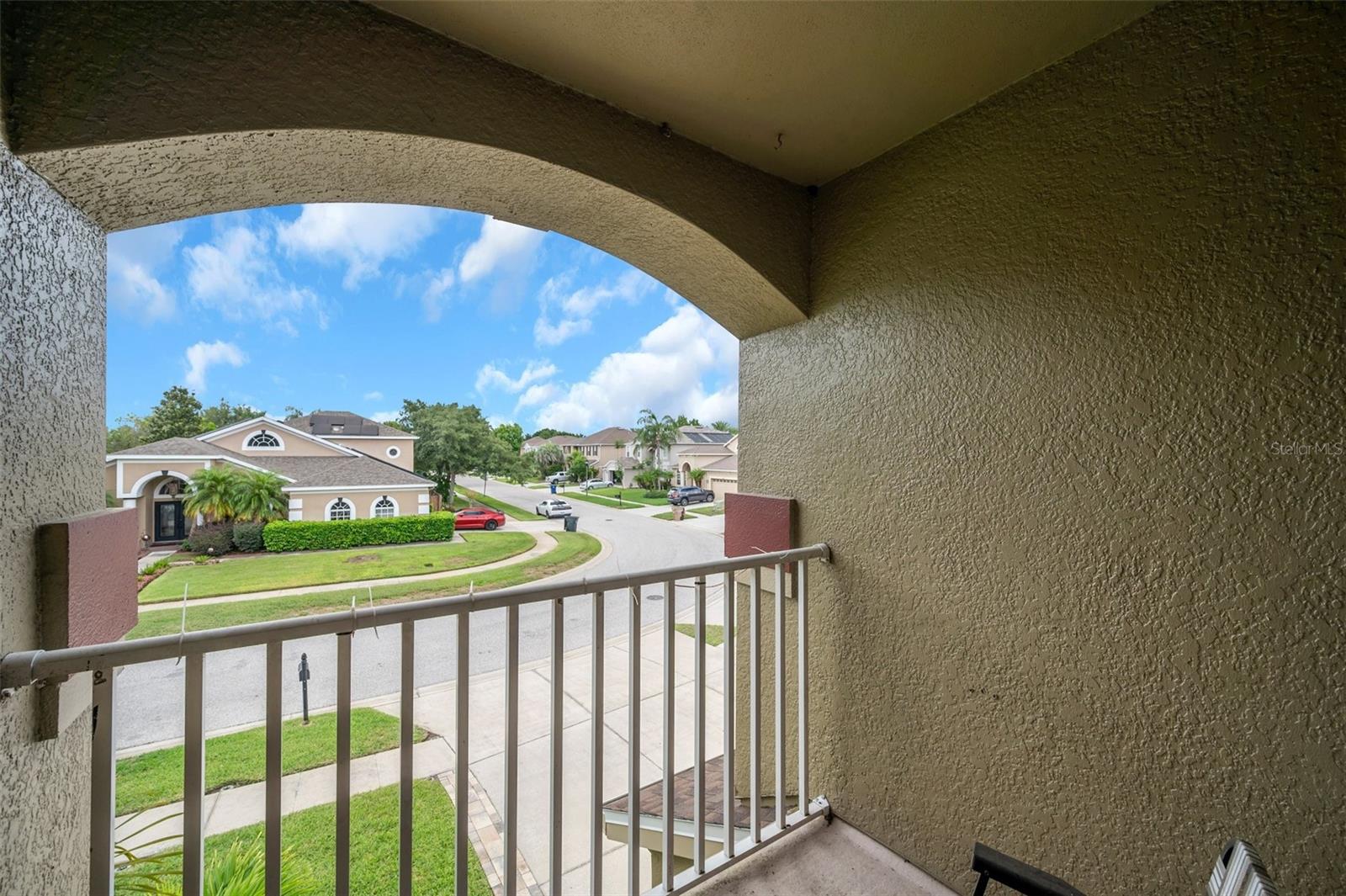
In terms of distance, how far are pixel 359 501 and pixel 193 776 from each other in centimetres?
268

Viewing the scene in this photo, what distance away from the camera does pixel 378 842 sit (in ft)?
9.93

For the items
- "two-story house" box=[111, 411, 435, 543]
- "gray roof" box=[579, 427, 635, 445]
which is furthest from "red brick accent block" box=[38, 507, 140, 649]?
"gray roof" box=[579, 427, 635, 445]

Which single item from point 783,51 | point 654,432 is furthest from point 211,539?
point 654,432

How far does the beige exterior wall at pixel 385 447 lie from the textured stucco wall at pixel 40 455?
5.77ft

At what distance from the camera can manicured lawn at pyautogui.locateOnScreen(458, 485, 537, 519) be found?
421 centimetres

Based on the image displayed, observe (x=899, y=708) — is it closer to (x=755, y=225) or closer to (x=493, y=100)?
(x=755, y=225)

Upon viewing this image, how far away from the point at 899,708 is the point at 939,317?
1.26 meters

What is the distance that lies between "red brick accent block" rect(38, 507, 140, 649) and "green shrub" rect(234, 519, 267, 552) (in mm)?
1789

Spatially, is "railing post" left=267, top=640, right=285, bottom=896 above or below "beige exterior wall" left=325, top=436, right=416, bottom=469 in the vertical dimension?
below

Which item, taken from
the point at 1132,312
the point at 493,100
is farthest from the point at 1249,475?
the point at 493,100

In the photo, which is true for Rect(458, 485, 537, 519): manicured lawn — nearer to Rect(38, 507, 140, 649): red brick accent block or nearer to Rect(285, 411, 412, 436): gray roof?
Rect(285, 411, 412, 436): gray roof

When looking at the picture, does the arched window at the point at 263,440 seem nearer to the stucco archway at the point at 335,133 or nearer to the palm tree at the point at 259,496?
the palm tree at the point at 259,496

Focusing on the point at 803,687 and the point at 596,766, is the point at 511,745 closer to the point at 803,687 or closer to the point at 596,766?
the point at 596,766

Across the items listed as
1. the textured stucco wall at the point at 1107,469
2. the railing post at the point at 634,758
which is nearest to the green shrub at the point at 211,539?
the railing post at the point at 634,758
